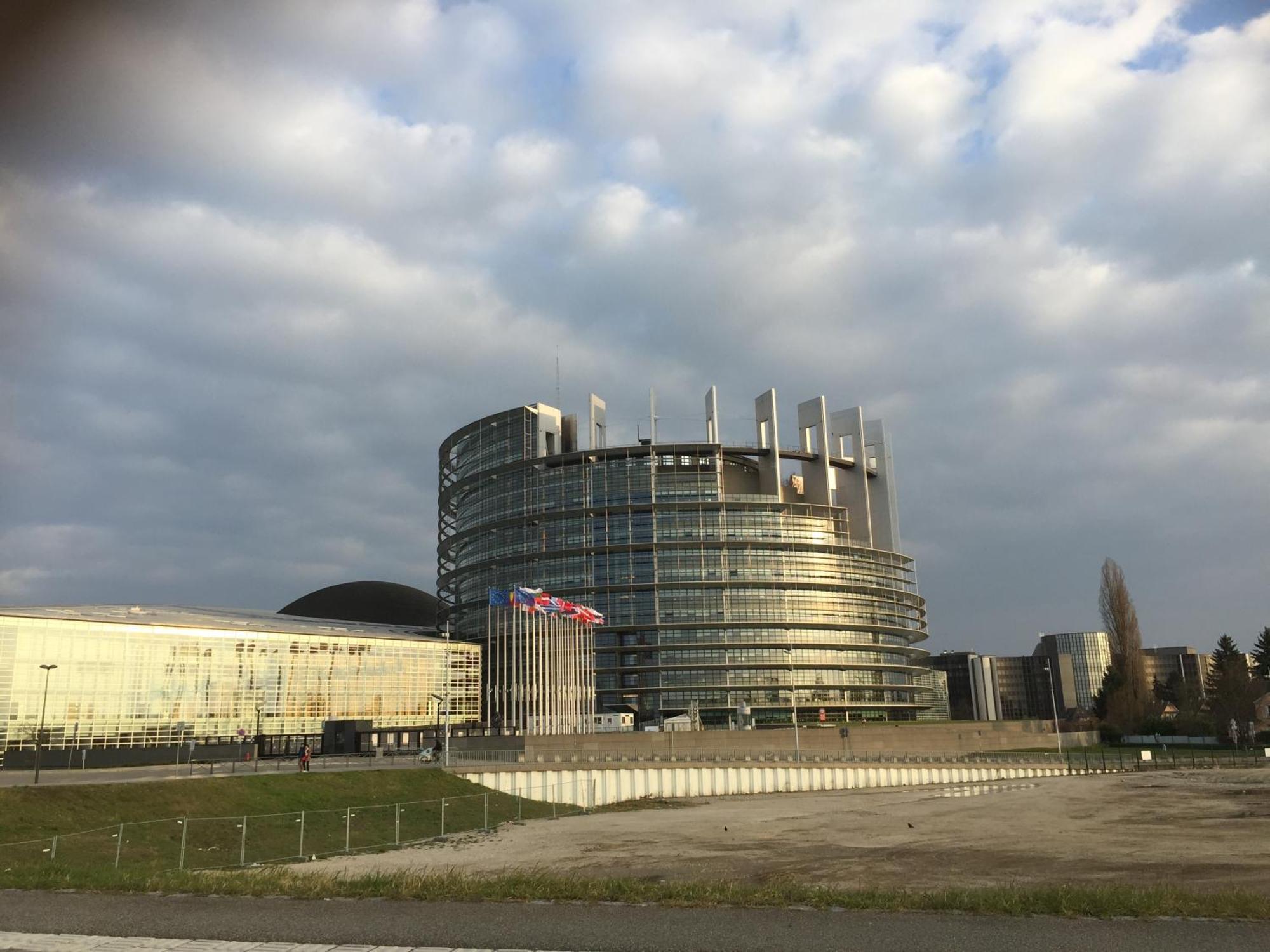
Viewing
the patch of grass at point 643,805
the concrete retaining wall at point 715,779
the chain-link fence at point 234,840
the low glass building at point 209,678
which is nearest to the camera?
the chain-link fence at point 234,840

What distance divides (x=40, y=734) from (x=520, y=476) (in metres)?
70.7

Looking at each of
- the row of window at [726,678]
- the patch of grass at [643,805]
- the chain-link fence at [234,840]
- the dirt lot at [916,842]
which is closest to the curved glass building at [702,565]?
the row of window at [726,678]

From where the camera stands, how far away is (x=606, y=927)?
575 inches

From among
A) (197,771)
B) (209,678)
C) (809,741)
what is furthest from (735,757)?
(209,678)

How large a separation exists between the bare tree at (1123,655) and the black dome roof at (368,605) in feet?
314

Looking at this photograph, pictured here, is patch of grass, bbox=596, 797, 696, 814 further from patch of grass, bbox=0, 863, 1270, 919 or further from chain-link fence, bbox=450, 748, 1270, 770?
patch of grass, bbox=0, 863, 1270, 919

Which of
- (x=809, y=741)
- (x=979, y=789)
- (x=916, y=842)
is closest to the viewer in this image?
(x=916, y=842)

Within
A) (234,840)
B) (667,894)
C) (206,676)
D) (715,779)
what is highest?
(206,676)

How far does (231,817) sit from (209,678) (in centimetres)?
5987

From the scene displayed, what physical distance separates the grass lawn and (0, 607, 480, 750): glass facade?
41.2 meters

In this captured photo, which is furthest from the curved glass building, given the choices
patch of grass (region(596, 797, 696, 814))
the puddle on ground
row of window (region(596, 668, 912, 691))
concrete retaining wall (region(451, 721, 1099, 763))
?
patch of grass (region(596, 797, 696, 814))

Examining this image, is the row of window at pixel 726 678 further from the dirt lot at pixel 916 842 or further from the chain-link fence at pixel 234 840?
the chain-link fence at pixel 234 840

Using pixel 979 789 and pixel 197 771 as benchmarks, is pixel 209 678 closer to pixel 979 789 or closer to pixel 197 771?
pixel 197 771

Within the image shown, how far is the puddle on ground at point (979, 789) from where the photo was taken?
60125 millimetres
